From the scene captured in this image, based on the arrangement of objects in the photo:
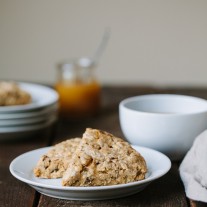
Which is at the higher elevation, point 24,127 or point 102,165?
point 102,165

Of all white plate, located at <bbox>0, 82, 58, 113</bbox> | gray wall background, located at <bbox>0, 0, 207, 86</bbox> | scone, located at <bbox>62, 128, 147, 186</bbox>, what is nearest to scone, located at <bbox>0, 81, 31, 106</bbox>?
white plate, located at <bbox>0, 82, 58, 113</bbox>

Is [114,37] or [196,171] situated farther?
[114,37]

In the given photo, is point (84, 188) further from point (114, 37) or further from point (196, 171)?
point (114, 37)

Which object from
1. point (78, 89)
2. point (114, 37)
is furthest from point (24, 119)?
point (114, 37)

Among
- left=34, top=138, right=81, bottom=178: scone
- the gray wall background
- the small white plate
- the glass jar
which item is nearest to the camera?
left=34, top=138, right=81, bottom=178: scone

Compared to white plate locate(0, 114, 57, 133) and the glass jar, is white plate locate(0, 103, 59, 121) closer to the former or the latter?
white plate locate(0, 114, 57, 133)

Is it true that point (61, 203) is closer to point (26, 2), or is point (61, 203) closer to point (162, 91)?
point (162, 91)

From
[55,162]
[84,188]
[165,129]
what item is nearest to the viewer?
[84,188]

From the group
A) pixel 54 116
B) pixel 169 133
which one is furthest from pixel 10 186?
pixel 54 116
